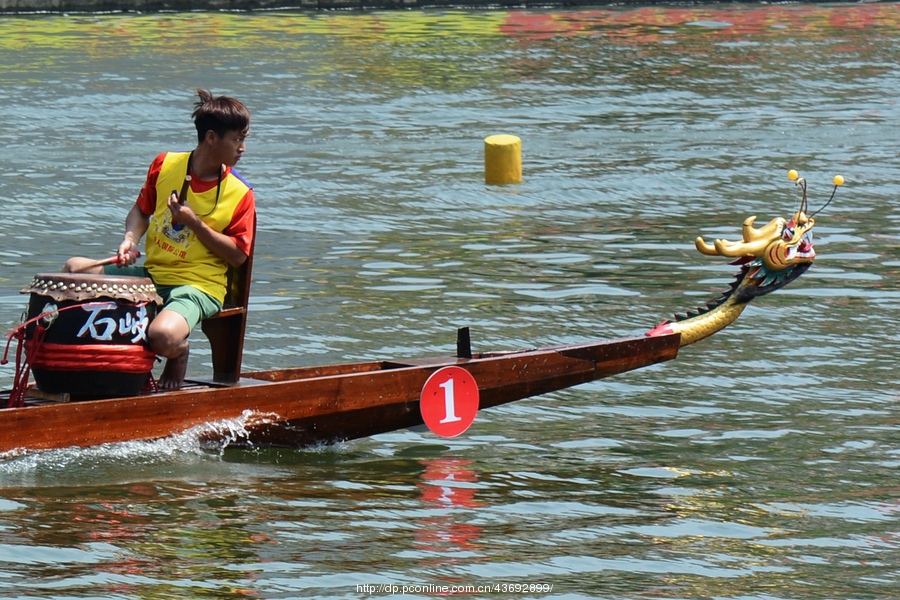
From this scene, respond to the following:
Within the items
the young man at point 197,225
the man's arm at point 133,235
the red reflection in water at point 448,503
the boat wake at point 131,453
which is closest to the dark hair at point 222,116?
the young man at point 197,225

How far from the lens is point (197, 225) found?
23.1 ft

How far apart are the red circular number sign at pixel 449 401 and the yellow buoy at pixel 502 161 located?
831 cm

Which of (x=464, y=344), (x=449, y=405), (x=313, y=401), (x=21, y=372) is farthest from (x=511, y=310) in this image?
(x=21, y=372)

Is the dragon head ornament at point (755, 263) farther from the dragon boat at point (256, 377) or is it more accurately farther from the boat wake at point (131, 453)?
the boat wake at point (131, 453)

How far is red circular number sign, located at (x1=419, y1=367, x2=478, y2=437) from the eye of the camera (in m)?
7.66

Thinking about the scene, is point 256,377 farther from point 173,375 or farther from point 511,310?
point 511,310

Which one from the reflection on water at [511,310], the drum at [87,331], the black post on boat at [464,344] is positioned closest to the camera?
the reflection on water at [511,310]

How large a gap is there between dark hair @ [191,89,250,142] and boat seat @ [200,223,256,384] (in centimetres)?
59

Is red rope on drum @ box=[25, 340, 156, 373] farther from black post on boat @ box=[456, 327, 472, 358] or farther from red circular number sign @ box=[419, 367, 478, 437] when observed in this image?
black post on boat @ box=[456, 327, 472, 358]

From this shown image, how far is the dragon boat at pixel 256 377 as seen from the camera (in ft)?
22.4

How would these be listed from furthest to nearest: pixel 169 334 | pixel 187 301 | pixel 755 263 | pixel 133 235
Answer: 1. pixel 755 263
2. pixel 133 235
3. pixel 187 301
4. pixel 169 334

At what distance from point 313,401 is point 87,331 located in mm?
1141

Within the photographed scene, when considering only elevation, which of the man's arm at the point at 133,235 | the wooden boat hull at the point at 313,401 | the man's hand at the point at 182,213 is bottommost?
the wooden boat hull at the point at 313,401

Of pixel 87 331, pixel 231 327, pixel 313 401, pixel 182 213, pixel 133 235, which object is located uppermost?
pixel 182 213
